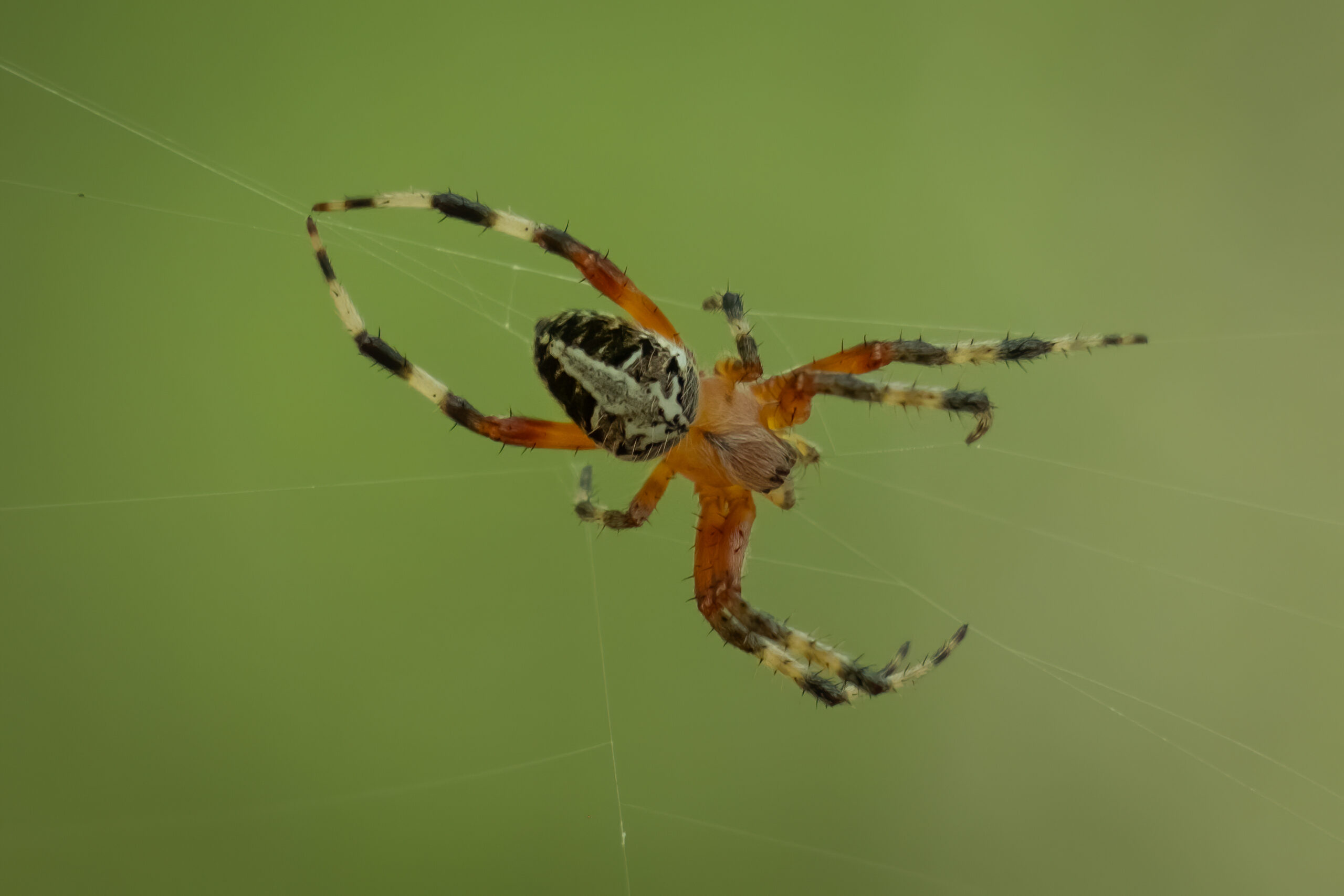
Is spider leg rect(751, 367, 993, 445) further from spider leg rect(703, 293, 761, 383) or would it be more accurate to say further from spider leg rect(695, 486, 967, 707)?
spider leg rect(695, 486, 967, 707)

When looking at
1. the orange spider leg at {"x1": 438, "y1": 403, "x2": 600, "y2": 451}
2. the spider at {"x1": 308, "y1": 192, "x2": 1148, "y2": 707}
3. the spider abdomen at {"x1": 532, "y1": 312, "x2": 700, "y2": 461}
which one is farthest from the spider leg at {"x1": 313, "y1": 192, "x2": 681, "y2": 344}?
the orange spider leg at {"x1": 438, "y1": 403, "x2": 600, "y2": 451}

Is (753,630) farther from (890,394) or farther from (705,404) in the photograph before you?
(890,394)

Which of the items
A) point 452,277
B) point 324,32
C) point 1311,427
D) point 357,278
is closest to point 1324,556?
point 1311,427

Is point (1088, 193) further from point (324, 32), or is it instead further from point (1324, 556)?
point (324, 32)

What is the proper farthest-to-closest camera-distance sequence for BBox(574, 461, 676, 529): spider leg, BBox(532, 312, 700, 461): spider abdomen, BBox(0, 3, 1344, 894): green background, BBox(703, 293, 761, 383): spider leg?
BBox(0, 3, 1344, 894): green background < BBox(574, 461, 676, 529): spider leg < BBox(703, 293, 761, 383): spider leg < BBox(532, 312, 700, 461): spider abdomen

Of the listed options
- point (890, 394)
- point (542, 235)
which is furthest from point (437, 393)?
Result: point (890, 394)

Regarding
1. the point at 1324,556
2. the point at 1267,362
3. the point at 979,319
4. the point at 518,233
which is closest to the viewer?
the point at 518,233
